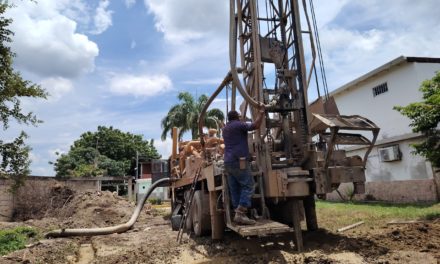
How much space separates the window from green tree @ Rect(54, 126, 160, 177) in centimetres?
3006

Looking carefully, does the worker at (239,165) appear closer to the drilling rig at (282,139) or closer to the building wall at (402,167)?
the drilling rig at (282,139)

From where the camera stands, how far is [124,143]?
151 feet

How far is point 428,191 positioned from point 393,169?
207 cm

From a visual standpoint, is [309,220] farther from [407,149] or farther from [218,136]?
[407,149]

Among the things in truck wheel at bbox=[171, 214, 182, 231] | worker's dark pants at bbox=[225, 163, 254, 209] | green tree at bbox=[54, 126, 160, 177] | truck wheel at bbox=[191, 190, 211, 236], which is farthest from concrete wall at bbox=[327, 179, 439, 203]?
green tree at bbox=[54, 126, 160, 177]

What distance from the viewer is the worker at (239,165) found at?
6070 millimetres

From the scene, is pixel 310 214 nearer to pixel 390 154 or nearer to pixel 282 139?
pixel 282 139

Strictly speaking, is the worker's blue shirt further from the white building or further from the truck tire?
the white building

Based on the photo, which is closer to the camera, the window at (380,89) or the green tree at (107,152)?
the window at (380,89)

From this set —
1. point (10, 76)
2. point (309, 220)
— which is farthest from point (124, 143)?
point (309, 220)

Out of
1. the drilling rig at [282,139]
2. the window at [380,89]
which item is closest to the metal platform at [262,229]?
the drilling rig at [282,139]

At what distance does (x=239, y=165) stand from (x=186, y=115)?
888 inches

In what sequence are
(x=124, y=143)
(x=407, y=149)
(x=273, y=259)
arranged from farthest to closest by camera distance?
(x=124, y=143) → (x=407, y=149) → (x=273, y=259)

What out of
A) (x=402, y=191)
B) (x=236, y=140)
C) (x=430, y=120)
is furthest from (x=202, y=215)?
(x=402, y=191)
